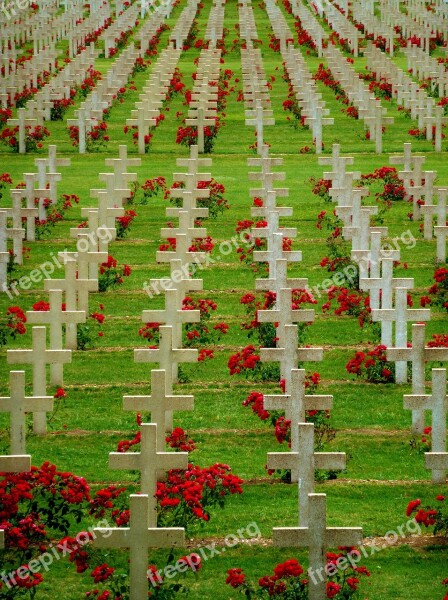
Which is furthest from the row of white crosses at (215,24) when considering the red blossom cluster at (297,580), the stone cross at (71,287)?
the red blossom cluster at (297,580)

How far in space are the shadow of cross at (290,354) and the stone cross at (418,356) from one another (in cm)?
68

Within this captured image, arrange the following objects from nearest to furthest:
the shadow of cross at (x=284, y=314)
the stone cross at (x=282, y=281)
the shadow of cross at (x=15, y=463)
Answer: the shadow of cross at (x=15, y=463)
the shadow of cross at (x=284, y=314)
the stone cross at (x=282, y=281)

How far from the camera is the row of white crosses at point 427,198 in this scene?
59.0 ft

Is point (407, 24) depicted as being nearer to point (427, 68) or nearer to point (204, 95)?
point (427, 68)

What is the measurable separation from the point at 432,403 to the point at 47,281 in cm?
476

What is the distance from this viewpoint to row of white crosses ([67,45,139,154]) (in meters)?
25.4

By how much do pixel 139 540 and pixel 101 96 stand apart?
66.7 ft

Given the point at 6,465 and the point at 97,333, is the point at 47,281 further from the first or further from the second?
the point at 6,465

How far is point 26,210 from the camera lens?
1894cm

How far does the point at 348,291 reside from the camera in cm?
1655

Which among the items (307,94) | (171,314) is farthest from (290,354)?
(307,94)

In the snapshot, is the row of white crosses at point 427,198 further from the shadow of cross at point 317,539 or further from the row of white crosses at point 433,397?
the shadow of cross at point 317,539

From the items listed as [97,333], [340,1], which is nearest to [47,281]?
[97,333]

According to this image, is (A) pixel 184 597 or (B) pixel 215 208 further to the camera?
(B) pixel 215 208
